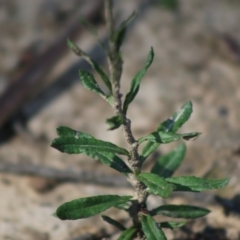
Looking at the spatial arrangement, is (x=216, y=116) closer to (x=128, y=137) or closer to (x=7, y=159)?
(x=7, y=159)

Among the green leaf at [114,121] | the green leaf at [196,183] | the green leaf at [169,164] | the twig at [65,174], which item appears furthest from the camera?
the twig at [65,174]

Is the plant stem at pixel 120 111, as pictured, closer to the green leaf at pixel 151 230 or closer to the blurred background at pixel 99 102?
the green leaf at pixel 151 230

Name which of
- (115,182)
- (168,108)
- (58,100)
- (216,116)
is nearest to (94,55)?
(58,100)

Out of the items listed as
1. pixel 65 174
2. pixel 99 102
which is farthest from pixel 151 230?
pixel 99 102

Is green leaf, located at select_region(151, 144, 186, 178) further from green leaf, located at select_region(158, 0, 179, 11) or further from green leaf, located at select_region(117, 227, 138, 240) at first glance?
green leaf, located at select_region(158, 0, 179, 11)

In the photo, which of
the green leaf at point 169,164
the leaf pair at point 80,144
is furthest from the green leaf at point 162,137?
the green leaf at point 169,164

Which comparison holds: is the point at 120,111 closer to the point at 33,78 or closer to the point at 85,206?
the point at 85,206
